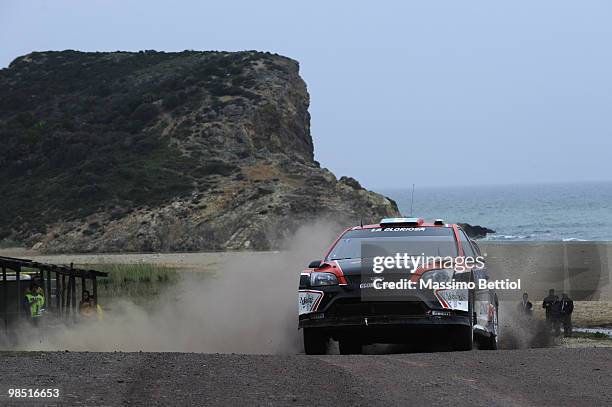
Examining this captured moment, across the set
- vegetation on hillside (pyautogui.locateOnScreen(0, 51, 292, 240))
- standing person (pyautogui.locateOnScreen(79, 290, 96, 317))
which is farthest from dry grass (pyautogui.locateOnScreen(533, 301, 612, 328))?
vegetation on hillside (pyautogui.locateOnScreen(0, 51, 292, 240))

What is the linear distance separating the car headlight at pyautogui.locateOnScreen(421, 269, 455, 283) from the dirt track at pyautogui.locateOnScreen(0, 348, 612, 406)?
88 cm

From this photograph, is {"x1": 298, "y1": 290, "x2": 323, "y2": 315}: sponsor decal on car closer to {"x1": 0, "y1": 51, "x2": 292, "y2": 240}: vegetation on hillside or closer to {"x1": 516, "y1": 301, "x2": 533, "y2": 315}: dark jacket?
{"x1": 516, "y1": 301, "x2": 533, "y2": 315}: dark jacket

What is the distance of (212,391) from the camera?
27.0ft

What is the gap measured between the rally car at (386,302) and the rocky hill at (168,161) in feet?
172

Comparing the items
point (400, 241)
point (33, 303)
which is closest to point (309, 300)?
point (400, 241)

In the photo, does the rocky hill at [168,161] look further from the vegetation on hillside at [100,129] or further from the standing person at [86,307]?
the standing person at [86,307]

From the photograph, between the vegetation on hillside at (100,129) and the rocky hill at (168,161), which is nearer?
A: the rocky hill at (168,161)

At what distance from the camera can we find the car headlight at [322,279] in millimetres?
11688

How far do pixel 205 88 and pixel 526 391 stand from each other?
83.7 m

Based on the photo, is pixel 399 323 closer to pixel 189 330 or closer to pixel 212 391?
pixel 212 391

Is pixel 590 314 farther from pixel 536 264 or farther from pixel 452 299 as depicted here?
pixel 536 264

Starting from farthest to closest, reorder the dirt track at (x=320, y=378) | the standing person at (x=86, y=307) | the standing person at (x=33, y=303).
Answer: the standing person at (x=86, y=307) < the standing person at (x=33, y=303) < the dirt track at (x=320, y=378)

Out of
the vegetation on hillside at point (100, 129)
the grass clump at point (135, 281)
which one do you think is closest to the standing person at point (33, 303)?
the grass clump at point (135, 281)

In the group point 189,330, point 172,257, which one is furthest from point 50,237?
point 189,330
